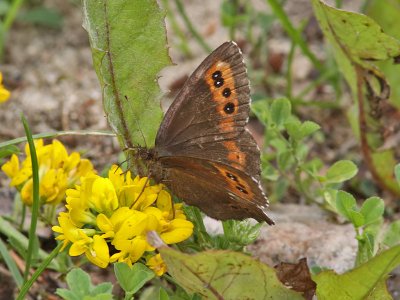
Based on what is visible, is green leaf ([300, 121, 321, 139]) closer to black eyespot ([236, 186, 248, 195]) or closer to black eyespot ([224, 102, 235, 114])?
black eyespot ([224, 102, 235, 114])

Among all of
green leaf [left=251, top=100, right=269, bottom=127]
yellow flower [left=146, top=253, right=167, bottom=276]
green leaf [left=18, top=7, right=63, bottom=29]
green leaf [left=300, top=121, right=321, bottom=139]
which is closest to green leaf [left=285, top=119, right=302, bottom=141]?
green leaf [left=300, top=121, right=321, bottom=139]

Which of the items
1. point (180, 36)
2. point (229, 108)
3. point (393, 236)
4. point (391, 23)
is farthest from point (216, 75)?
point (180, 36)

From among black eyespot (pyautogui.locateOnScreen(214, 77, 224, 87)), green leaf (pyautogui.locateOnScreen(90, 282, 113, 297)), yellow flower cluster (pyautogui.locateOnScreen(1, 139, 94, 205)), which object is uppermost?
black eyespot (pyautogui.locateOnScreen(214, 77, 224, 87))

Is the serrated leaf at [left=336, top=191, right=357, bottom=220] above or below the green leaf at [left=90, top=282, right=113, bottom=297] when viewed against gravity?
below

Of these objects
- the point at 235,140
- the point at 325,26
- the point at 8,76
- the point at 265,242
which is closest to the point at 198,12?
the point at 8,76

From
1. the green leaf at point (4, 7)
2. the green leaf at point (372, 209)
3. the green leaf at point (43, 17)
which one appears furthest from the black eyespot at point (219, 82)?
the green leaf at point (43, 17)

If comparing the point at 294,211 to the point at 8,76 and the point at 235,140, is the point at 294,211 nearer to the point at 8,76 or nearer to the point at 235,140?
the point at 235,140

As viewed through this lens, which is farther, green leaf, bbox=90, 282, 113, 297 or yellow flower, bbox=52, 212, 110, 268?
green leaf, bbox=90, 282, 113, 297
